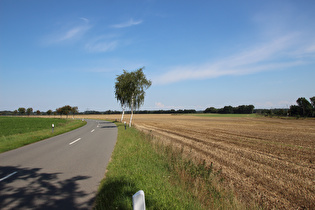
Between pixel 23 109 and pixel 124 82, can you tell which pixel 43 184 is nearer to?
pixel 124 82

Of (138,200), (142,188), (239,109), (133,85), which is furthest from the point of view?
(239,109)

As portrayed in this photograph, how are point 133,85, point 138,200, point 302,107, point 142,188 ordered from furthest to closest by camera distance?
point 302,107, point 133,85, point 142,188, point 138,200

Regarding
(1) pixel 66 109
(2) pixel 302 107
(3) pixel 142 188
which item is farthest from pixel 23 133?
(2) pixel 302 107

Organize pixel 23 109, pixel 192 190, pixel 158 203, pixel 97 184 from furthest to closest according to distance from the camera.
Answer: pixel 23 109, pixel 97 184, pixel 192 190, pixel 158 203

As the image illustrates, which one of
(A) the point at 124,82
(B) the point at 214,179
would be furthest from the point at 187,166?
(A) the point at 124,82

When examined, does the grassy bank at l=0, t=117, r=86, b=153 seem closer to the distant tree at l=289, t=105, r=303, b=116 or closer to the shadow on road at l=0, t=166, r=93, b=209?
the shadow on road at l=0, t=166, r=93, b=209

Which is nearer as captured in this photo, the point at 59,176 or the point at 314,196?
the point at 314,196

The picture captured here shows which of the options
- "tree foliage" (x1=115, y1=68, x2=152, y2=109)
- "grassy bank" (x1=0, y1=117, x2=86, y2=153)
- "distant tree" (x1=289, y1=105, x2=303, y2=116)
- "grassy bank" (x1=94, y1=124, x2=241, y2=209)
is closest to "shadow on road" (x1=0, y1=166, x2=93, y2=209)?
"grassy bank" (x1=94, y1=124, x2=241, y2=209)

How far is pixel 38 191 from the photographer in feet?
14.9

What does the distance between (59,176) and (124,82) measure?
74.8ft

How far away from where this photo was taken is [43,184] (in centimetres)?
502

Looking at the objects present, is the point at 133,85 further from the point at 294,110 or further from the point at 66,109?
the point at 294,110

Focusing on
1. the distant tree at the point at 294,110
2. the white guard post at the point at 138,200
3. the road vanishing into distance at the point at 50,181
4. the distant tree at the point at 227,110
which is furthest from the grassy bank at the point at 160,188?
the distant tree at the point at 227,110

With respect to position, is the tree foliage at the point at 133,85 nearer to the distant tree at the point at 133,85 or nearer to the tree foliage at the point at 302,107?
the distant tree at the point at 133,85
